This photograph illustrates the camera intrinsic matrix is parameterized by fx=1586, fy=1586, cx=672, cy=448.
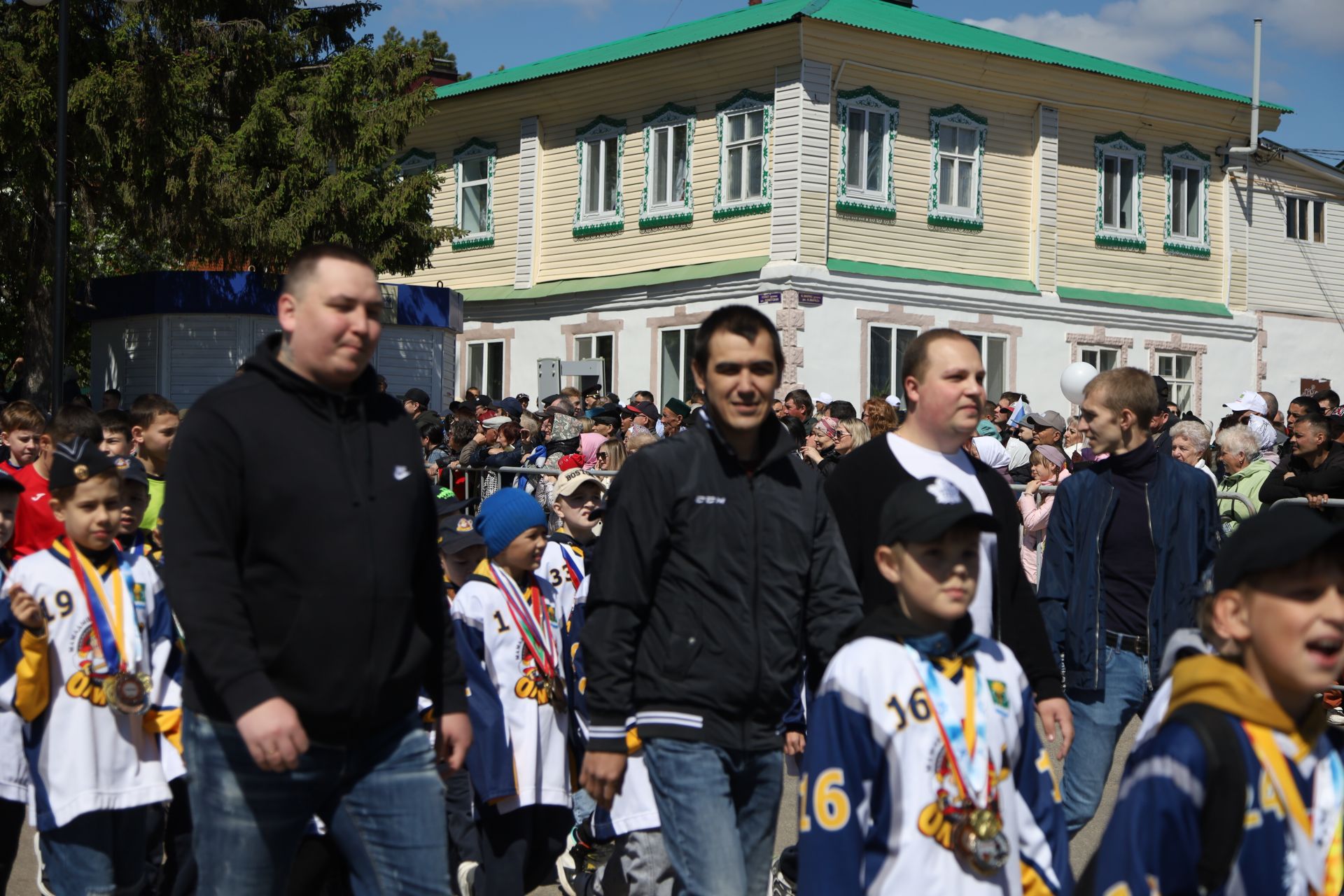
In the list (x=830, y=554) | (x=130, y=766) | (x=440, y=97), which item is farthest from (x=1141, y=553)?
(x=440, y=97)

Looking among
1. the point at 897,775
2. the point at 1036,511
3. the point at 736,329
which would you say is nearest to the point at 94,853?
the point at 736,329

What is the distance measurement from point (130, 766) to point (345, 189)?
21.6m

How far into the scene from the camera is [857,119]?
27.1 meters

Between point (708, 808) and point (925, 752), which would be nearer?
point (925, 752)

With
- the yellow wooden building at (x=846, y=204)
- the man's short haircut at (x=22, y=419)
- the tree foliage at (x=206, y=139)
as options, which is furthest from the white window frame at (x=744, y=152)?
the man's short haircut at (x=22, y=419)

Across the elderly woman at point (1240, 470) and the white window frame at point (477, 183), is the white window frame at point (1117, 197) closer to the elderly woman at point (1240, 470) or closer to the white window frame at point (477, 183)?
the white window frame at point (477, 183)

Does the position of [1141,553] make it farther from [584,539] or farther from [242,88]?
[242,88]

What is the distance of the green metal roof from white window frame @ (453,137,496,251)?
3.79 ft

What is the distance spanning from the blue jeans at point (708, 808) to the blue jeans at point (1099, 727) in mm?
2263

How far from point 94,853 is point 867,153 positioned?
23550mm

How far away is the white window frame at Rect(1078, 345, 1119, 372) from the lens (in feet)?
96.7

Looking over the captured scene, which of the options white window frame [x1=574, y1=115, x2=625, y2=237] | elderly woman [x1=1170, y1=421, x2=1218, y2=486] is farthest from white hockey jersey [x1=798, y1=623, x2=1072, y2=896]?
white window frame [x1=574, y1=115, x2=625, y2=237]

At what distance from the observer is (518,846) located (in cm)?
584

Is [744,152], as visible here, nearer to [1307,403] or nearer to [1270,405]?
[1270,405]
